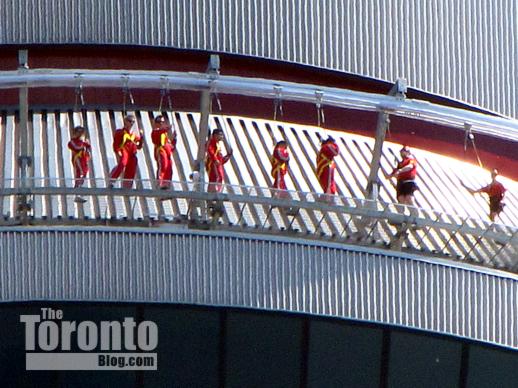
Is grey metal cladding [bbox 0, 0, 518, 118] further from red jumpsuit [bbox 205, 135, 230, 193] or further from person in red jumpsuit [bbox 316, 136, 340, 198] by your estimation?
red jumpsuit [bbox 205, 135, 230, 193]

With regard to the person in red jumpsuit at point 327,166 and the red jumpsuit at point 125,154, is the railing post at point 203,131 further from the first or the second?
the person in red jumpsuit at point 327,166

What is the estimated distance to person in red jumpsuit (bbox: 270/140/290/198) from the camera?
107 ft

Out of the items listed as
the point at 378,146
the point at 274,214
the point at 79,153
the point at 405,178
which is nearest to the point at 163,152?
the point at 79,153

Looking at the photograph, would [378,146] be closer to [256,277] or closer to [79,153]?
[256,277]

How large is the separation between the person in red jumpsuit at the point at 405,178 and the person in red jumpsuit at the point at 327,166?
1005 mm

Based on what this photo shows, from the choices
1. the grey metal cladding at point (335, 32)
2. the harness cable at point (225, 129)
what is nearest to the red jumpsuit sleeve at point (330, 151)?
the harness cable at point (225, 129)

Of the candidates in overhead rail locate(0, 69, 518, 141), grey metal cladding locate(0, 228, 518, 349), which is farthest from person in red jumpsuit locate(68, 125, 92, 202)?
grey metal cladding locate(0, 228, 518, 349)

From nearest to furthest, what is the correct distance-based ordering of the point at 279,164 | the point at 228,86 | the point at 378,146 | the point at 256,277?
the point at 256,277 < the point at 228,86 < the point at 378,146 < the point at 279,164

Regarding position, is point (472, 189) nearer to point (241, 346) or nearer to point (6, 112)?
point (241, 346)

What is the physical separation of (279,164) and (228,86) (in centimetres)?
180

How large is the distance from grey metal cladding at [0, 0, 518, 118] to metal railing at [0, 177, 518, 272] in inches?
248

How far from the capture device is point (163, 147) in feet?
106

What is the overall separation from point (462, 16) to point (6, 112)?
32.1 ft

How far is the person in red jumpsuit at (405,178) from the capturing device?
108ft
